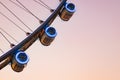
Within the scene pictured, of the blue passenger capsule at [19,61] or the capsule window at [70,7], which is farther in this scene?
the capsule window at [70,7]

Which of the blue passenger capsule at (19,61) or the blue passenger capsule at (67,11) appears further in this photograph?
the blue passenger capsule at (67,11)

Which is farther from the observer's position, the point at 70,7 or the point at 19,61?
the point at 70,7

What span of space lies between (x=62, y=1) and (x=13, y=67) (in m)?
1.76

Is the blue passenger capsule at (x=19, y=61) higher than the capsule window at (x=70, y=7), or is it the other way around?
the capsule window at (x=70, y=7)

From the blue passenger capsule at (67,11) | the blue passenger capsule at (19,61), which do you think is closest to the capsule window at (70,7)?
the blue passenger capsule at (67,11)

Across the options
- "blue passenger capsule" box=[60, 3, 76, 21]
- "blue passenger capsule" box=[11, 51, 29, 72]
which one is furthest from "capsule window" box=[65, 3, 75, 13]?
"blue passenger capsule" box=[11, 51, 29, 72]

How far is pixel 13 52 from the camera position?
6.19m

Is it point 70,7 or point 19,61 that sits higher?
point 70,7

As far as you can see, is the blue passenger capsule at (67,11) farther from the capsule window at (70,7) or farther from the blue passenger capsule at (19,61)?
the blue passenger capsule at (19,61)

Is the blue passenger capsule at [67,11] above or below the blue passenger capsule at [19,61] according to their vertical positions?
above

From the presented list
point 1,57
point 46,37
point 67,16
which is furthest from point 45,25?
point 1,57

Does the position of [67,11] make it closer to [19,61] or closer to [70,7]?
[70,7]

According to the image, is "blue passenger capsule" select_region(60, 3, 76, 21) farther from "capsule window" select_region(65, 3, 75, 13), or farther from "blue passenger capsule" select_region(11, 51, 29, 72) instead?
"blue passenger capsule" select_region(11, 51, 29, 72)

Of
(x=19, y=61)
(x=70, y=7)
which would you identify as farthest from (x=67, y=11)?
(x=19, y=61)
